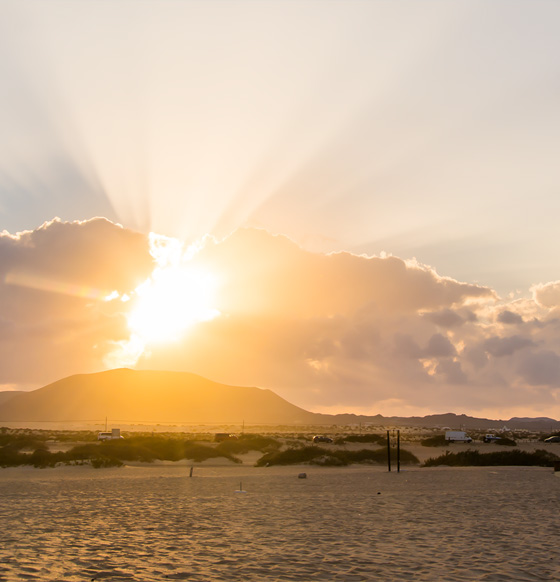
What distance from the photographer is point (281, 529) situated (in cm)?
1886

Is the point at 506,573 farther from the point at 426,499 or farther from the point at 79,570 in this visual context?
the point at 426,499

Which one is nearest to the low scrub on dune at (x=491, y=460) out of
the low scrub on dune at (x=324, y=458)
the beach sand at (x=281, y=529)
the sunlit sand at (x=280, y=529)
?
the low scrub on dune at (x=324, y=458)

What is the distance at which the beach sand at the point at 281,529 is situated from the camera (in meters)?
13.7

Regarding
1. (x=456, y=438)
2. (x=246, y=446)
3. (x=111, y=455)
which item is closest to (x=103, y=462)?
(x=111, y=455)

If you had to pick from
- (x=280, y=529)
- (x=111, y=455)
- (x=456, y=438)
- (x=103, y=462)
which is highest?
(x=456, y=438)

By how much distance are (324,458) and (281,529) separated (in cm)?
2843

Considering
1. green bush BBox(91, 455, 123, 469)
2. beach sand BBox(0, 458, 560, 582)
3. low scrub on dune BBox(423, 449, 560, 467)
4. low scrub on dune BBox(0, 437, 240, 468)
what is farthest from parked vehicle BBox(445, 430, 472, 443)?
green bush BBox(91, 455, 123, 469)

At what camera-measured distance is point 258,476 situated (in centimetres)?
3716

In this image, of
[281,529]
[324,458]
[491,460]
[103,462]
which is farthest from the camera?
[491,460]

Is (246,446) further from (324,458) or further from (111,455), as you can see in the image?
(324,458)

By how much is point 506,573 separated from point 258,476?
82.8 feet

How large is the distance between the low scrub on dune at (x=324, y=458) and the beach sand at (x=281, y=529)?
1232 cm

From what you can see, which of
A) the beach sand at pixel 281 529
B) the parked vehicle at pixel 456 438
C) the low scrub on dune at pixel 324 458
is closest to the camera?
the beach sand at pixel 281 529

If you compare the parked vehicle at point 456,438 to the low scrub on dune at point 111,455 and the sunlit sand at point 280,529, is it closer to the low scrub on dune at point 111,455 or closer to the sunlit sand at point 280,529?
the low scrub on dune at point 111,455
